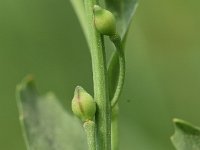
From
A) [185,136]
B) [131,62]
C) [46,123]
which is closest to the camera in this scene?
[185,136]

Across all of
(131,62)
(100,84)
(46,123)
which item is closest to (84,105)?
(100,84)

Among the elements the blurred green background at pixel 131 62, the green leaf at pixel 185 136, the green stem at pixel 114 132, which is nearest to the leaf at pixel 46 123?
the green stem at pixel 114 132

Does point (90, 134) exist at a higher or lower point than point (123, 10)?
lower

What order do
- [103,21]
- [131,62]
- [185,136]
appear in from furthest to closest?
[131,62] < [185,136] < [103,21]

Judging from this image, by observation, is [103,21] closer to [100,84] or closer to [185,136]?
[100,84]

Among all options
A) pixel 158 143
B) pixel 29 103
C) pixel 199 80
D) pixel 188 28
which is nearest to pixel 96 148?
pixel 29 103

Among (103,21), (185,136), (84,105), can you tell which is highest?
(103,21)
